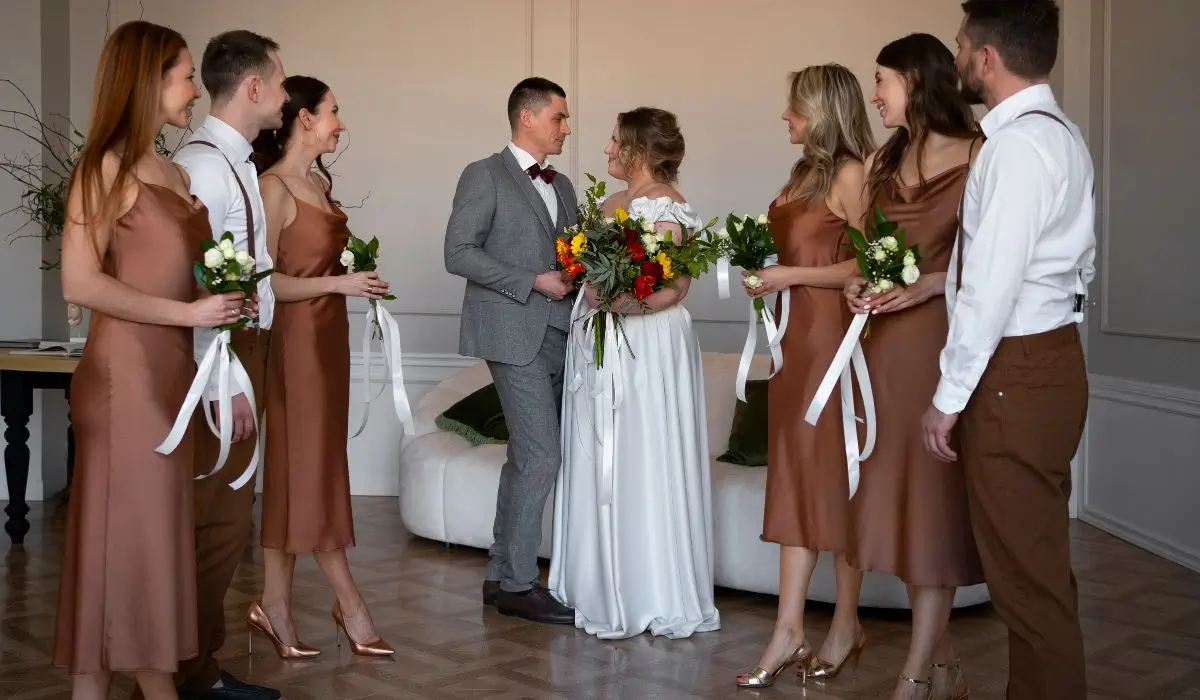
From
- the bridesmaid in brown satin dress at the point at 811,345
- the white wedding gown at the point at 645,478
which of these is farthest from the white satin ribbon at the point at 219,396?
the bridesmaid in brown satin dress at the point at 811,345

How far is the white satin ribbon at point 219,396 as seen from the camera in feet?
9.24

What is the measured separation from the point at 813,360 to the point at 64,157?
5.19 meters

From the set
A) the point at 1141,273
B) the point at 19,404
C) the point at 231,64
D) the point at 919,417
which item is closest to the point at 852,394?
the point at 919,417

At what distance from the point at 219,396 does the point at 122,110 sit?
0.72 m

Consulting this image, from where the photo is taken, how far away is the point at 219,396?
305 centimetres

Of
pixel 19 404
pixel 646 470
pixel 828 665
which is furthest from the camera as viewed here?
pixel 19 404

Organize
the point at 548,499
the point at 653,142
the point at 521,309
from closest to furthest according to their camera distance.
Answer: the point at 653,142 < the point at 521,309 < the point at 548,499

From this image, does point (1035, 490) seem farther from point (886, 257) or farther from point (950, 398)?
point (886, 257)

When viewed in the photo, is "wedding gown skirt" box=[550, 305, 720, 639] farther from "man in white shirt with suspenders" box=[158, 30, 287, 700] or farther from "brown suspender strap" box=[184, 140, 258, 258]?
"brown suspender strap" box=[184, 140, 258, 258]

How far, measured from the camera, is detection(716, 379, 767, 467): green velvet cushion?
5.30m

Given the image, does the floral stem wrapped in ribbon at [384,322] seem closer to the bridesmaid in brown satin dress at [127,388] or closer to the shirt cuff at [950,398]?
the bridesmaid in brown satin dress at [127,388]

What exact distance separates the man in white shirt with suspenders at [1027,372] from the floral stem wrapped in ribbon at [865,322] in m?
0.29

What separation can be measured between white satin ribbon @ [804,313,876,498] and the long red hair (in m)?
1.81

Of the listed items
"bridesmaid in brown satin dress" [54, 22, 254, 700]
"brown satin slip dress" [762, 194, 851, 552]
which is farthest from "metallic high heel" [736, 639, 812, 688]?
"bridesmaid in brown satin dress" [54, 22, 254, 700]
